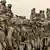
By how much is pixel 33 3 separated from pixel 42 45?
0.39 metres

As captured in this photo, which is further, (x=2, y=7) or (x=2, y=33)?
(x=2, y=7)

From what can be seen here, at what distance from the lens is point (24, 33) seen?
77cm

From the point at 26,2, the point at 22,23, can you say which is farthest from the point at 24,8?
the point at 22,23

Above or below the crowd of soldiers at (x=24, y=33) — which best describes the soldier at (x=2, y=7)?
above

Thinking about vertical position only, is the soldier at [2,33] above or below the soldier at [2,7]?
below

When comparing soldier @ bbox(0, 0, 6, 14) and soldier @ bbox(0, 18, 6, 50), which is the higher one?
soldier @ bbox(0, 0, 6, 14)

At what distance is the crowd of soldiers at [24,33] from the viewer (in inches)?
29.5

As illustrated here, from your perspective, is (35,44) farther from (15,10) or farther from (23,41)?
(15,10)

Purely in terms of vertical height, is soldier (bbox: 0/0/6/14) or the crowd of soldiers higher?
soldier (bbox: 0/0/6/14)

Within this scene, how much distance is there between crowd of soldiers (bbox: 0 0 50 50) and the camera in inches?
29.5

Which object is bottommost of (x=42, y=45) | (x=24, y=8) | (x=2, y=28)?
(x=42, y=45)

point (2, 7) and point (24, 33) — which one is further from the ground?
point (2, 7)

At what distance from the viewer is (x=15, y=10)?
3.36 ft

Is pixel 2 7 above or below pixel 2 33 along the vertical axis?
above
